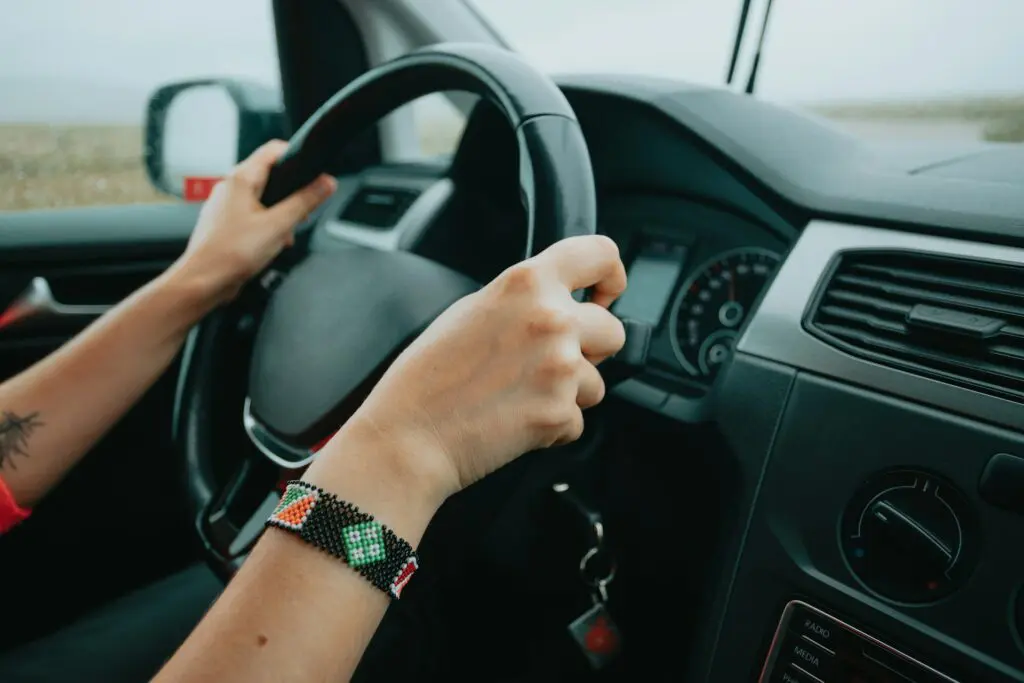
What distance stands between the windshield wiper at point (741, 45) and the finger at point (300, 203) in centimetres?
74

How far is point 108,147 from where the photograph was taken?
175 cm

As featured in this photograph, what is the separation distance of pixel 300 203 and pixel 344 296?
226 mm

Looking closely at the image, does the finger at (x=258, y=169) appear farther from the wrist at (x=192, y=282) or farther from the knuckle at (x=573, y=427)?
the knuckle at (x=573, y=427)

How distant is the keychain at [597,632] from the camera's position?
38.5 inches

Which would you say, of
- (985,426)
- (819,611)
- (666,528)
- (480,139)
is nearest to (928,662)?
(819,611)

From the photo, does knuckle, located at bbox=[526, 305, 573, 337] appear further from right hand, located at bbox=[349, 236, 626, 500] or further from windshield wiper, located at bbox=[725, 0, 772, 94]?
windshield wiper, located at bbox=[725, 0, 772, 94]

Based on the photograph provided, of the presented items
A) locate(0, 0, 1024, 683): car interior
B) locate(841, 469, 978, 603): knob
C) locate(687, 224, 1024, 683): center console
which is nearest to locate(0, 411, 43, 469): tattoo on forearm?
locate(0, 0, 1024, 683): car interior

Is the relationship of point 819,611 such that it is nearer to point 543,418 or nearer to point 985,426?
point 985,426

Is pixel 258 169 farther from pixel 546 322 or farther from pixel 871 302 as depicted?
pixel 871 302

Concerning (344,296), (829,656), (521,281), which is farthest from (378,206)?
(829,656)

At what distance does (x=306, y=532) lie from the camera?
509 millimetres

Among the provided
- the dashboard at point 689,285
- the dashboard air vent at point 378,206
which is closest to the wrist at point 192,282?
the dashboard air vent at point 378,206

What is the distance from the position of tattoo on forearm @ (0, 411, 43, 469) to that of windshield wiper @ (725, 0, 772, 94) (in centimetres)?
119

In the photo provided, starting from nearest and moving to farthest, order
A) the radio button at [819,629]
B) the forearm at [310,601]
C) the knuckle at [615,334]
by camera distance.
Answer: the forearm at [310,601], the knuckle at [615,334], the radio button at [819,629]
